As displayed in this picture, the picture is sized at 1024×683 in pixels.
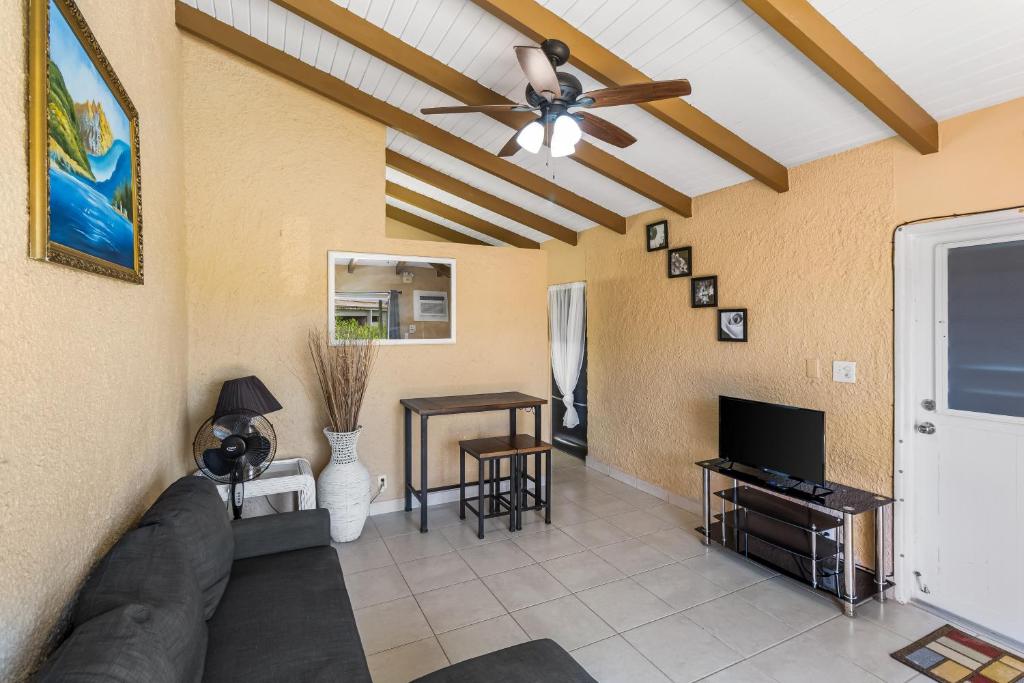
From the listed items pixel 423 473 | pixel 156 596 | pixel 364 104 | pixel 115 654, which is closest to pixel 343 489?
pixel 423 473

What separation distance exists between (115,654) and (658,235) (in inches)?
165

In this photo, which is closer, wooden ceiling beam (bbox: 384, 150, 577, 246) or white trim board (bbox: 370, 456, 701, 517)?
white trim board (bbox: 370, 456, 701, 517)

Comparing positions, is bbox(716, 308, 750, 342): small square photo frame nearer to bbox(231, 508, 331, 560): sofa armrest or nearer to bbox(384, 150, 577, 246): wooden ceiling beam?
bbox(384, 150, 577, 246): wooden ceiling beam

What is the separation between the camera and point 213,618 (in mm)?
1744

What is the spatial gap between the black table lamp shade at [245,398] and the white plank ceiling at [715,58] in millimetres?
2187

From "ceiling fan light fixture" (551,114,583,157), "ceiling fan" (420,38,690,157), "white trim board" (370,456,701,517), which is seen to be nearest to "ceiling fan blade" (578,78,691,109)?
"ceiling fan" (420,38,690,157)

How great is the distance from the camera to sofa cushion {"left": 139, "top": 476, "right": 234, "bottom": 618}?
1.65 meters

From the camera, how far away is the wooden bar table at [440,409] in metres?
3.53

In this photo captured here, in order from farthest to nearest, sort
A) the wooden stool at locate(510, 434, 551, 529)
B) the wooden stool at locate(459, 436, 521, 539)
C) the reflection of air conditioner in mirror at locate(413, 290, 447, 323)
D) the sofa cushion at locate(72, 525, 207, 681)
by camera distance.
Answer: the reflection of air conditioner in mirror at locate(413, 290, 447, 323)
the wooden stool at locate(510, 434, 551, 529)
the wooden stool at locate(459, 436, 521, 539)
the sofa cushion at locate(72, 525, 207, 681)

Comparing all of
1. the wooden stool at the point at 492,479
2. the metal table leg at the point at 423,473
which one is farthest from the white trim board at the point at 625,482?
the metal table leg at the point at 423,473

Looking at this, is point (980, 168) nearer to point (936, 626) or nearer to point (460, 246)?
point (936, 626)

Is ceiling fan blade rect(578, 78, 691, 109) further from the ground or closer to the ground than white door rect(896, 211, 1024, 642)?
further from the ground

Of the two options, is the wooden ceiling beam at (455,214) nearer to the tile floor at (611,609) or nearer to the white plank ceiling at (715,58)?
the white plank ceiling at (715,58)

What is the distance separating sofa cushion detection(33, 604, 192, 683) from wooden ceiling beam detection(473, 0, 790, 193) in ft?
8.45
